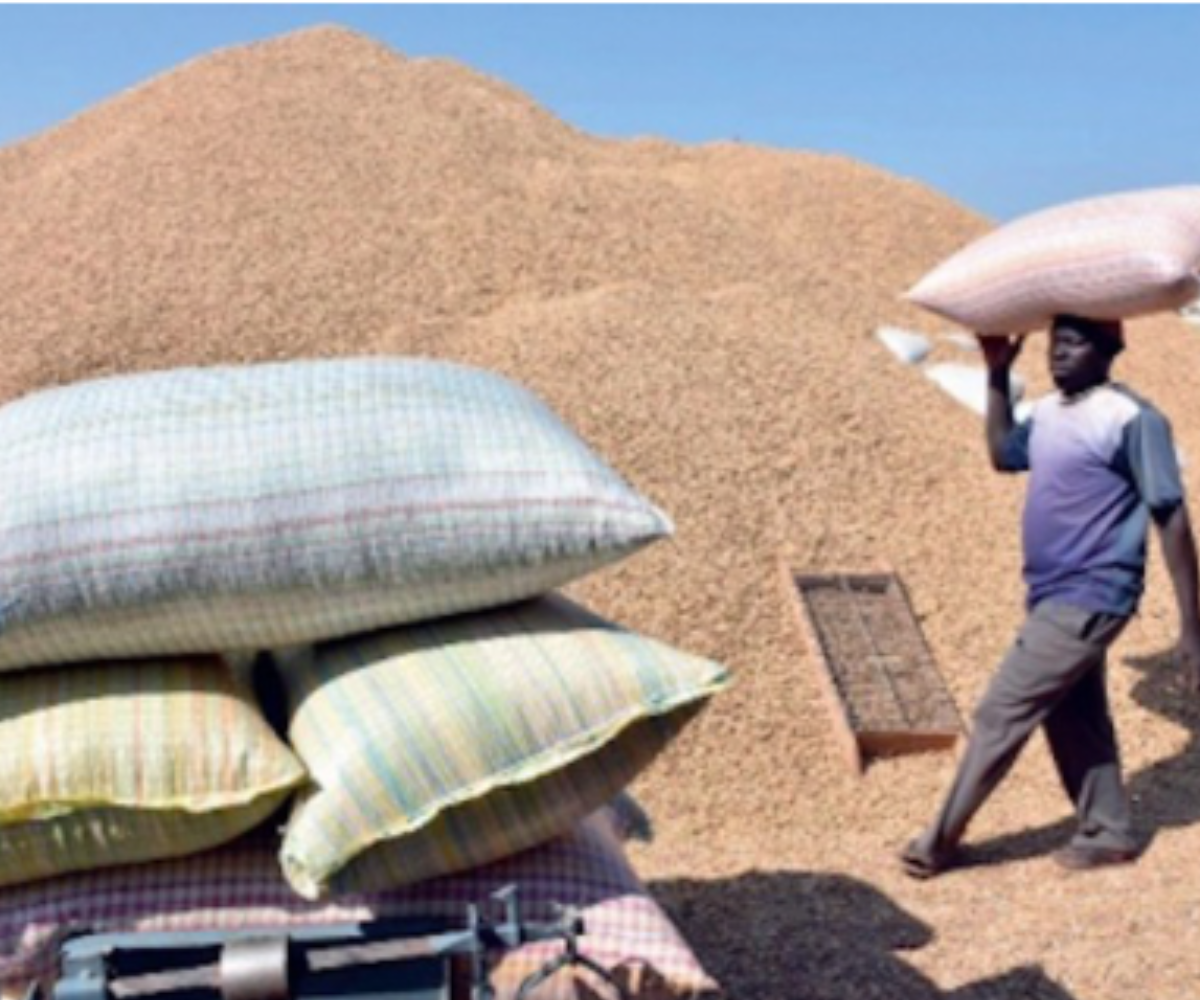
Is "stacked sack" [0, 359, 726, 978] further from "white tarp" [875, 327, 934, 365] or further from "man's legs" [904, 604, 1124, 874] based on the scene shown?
"white tarp" [875, 327, 934, 365]

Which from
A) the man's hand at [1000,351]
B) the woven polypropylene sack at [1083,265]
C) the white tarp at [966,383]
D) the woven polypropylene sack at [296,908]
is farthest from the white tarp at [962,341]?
the woven polypropylene sack at [296,908]

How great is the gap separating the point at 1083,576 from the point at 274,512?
2564 mm

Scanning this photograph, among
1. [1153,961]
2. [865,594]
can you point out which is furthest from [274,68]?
[1153,961]

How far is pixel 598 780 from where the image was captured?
2582 millimetres

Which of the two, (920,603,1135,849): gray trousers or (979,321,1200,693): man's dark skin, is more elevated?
(979,321,1200,693): man's dark skin

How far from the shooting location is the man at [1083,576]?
4129 mm

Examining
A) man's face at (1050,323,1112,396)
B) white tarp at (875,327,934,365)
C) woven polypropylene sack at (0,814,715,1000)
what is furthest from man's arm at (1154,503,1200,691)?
white tarp at (875,327,934,365)

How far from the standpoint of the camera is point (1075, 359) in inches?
165

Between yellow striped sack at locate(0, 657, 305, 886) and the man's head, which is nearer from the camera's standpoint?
yellow striped sack at locate(0, 657, 305, 886)

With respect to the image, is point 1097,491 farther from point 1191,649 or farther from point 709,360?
point 709,360

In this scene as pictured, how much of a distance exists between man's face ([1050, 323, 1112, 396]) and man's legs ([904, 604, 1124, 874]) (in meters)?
0.61

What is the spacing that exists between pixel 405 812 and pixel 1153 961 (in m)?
2.08

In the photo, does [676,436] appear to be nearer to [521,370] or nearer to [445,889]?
[521,370]

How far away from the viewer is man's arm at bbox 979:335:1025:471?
14.7 feet
